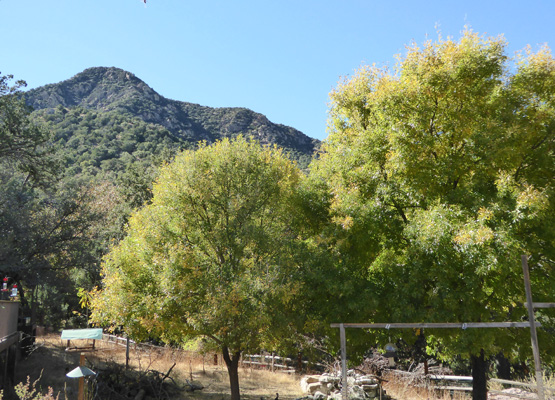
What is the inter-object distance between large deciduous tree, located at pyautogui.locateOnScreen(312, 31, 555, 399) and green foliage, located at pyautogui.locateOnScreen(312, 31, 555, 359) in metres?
0.04

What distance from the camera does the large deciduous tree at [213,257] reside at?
1370cm

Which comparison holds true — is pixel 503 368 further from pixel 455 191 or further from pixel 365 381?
pixel 455 191

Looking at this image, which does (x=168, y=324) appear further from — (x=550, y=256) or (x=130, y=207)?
(x=130, y=207)

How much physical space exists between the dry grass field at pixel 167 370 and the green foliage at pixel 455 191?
9.76 metres

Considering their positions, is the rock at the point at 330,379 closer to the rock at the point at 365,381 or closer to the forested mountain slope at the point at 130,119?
the rock at the point at 365,381

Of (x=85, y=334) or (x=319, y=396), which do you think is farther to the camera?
(x=85, y=334)

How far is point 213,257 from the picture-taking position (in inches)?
627

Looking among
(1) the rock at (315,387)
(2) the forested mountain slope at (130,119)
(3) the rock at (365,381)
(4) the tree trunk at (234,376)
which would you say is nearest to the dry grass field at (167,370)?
(1) the rock at (315,387)

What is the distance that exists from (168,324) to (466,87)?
40.9 ft

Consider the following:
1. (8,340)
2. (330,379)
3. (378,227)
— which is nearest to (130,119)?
(8,340)

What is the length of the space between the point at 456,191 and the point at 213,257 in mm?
8741

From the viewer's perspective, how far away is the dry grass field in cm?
1953

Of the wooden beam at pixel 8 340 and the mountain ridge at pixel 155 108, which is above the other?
the mountain ridge at pixel 155 108

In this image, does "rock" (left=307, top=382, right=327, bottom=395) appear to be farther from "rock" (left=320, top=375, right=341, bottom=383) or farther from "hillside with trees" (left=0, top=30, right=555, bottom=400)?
"hillside with trees" (left=0, top=30, right=555, bottom=400)
